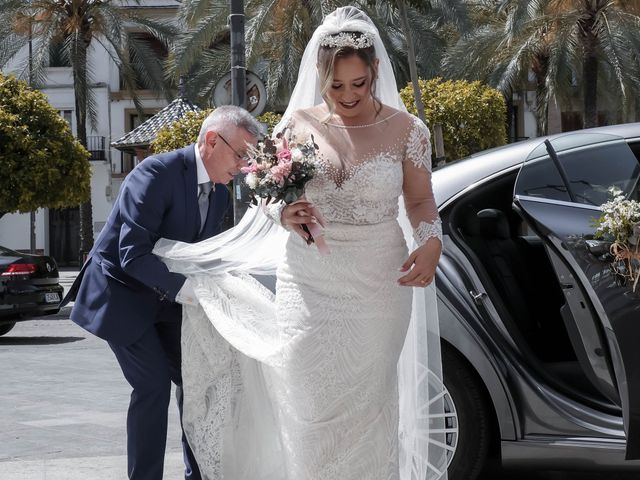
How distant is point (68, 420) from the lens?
7512 mm

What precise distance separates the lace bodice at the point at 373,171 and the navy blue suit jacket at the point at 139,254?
2.12 feet

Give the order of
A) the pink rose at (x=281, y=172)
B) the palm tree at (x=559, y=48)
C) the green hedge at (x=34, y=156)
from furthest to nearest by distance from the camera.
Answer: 1. the palm tree at (x=559, y=48)
2. the green hedge at (x=34, y=156)
3. the pink rose at (x=281, y=172)

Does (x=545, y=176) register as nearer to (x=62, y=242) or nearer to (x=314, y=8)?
(x=314, y=8)

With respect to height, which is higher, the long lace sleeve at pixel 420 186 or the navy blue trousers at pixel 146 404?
the long lace sleeve at pixel 420 186

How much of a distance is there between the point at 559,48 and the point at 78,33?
1331cm

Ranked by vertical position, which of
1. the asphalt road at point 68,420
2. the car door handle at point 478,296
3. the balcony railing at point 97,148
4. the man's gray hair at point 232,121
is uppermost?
the balcony railing at point 97,148

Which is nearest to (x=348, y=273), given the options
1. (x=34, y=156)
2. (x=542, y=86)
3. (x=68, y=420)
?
(x=68, y=420)

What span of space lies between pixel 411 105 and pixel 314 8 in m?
3.00

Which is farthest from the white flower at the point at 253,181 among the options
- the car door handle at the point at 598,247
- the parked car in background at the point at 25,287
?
the parked car in background at the point at 25,287

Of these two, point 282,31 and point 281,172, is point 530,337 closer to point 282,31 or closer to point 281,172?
point 281,172

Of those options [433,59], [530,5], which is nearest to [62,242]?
[433,59]

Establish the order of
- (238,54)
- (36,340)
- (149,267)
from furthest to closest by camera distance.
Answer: (36,340) → (238,54) → (149,267)

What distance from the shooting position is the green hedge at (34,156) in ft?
72.6

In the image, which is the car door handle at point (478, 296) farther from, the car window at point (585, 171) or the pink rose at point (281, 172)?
the pink rose at point (281, 172)
